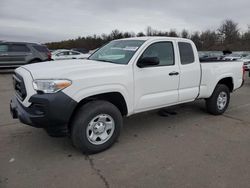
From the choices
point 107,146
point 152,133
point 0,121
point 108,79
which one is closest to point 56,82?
point 108,79

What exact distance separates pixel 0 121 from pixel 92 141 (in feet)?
9.27

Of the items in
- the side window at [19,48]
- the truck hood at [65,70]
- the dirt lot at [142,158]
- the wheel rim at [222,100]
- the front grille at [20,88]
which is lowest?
the dirt lot at [142,158]

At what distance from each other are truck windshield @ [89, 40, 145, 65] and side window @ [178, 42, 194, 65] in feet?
3.11

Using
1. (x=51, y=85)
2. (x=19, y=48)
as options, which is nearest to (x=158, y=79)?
(x=51, y=85)

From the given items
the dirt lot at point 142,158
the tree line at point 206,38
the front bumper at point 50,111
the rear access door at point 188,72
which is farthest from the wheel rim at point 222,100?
the tree line at point 206,38

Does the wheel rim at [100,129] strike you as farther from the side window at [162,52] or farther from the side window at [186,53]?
the side window at [186,53]

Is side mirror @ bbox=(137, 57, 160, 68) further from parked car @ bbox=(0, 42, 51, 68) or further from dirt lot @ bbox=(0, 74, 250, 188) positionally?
parked car @ bbox=(0, 42, 51, 68)

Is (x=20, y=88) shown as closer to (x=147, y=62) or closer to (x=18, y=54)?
(x=147, y=62)

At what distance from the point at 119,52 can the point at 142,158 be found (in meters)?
1.97

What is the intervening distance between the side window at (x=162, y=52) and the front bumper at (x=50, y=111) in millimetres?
1768

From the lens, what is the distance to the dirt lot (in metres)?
3.07

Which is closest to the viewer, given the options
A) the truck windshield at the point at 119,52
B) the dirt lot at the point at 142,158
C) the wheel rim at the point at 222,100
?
the dirt lot at the point at 142,158

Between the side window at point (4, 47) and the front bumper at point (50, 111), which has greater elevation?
the side window at point (4, 47)

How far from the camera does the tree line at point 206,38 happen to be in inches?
1817
